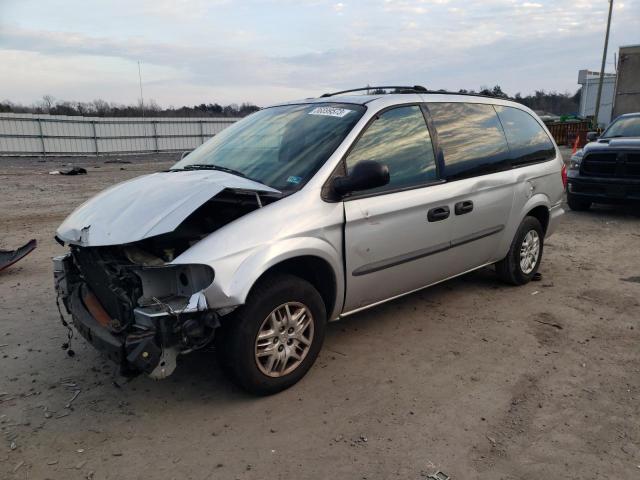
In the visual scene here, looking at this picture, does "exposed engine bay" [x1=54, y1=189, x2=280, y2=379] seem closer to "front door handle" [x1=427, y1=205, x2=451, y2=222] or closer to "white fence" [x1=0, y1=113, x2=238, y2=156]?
"front door handle" [x1=427, y1=205, x2=451, y2=222]

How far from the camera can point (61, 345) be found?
3969mm

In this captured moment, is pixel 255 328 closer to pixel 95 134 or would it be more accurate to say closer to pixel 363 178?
pixel 363 178

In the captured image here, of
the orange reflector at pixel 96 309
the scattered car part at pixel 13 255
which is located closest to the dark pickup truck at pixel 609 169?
the orange reflector at pixel 96 309

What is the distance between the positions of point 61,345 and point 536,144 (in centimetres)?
480

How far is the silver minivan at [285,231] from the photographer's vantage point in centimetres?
288

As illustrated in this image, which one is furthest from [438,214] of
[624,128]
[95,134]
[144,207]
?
[95,134]

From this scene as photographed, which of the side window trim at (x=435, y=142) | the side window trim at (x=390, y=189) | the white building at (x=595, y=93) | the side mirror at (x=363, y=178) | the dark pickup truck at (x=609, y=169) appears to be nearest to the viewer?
the side mirror at (x=363, y=178)

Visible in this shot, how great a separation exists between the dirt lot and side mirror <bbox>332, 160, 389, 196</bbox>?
1305 mm

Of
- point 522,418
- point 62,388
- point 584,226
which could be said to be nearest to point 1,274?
point 62,388

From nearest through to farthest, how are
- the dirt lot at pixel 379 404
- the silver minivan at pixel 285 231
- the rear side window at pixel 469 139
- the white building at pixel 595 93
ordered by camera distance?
the dirt lot at pixel 379 404
the silver minivan at pixel 285 231
the rear side window at pixel 469 139
the white building at pixel 595 93

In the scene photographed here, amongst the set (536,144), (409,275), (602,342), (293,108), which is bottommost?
(602,342)

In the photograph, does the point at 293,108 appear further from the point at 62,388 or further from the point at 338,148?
the point at 62,388

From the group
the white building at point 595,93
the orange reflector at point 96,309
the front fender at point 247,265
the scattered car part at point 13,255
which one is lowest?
the scattered car part at point 13,255

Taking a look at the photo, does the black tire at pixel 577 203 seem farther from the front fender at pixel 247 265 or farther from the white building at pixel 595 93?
the white building at pixel 595 93
